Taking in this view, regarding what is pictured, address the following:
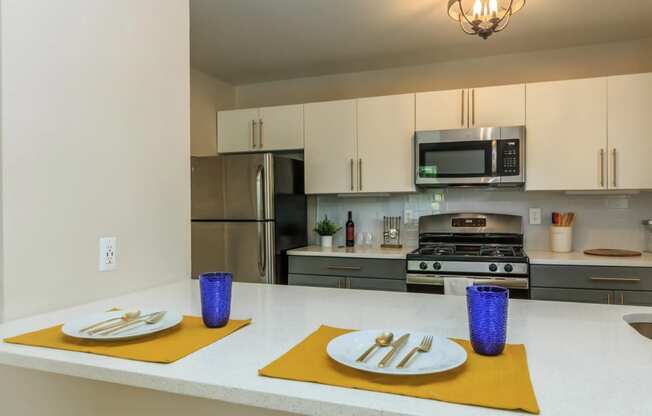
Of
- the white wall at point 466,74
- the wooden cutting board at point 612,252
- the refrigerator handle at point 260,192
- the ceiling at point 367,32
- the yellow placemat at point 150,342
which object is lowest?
the wooden cutting board at point 612,252

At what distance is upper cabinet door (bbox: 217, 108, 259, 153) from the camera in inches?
143

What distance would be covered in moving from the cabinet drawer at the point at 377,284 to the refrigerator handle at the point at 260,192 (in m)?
0.75

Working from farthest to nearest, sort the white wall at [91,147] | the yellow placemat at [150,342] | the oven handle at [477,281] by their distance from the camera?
the oven handle at [477,281]
the white wall at [91,147]
the yellow placemat at [150,342]

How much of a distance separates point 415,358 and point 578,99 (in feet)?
8.58

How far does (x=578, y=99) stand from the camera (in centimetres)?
284

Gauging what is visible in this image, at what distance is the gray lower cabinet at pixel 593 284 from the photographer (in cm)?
255

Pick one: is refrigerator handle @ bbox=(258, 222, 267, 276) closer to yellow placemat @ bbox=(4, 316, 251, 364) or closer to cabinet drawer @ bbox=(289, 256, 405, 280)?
cabinet drawer @ bbox=(289, 256, 405, 280)

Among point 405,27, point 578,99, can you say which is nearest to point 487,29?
point 405,27

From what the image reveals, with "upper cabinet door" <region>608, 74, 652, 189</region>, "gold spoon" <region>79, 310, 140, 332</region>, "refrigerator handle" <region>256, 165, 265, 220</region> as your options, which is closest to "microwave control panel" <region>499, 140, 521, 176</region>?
"upper cabinet door" <region>608, 74, 652, 189</region>

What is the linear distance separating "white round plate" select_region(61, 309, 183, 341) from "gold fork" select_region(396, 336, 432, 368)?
20.9 inches

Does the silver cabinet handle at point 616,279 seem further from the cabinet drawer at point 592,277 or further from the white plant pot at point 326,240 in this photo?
the white plant pot at point 326,240

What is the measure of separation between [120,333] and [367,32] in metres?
2.45

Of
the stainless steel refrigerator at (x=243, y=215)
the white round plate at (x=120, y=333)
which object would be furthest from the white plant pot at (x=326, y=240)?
the white round plate at (x=120, y=333)

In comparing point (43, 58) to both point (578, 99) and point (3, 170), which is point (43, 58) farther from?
point (578, 99)
